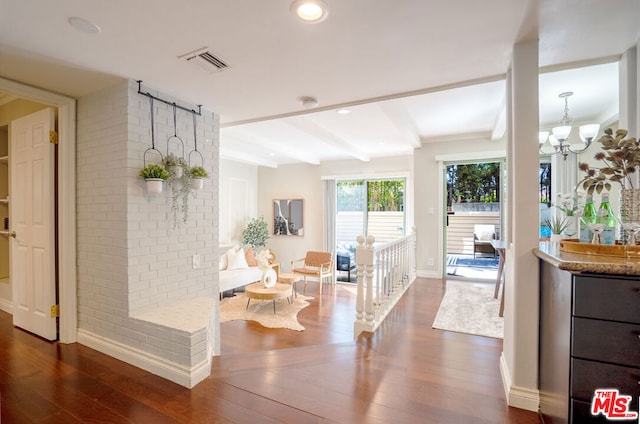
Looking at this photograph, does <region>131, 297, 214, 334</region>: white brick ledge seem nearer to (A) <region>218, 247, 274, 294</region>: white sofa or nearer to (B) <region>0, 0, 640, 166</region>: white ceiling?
(B) <region>0, 0, 640, 166</region>: white ceiling

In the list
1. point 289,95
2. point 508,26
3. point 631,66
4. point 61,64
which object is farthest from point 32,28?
point 631,66

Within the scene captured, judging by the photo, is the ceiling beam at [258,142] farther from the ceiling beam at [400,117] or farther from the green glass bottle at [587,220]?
the green glass bottle at [587,220]

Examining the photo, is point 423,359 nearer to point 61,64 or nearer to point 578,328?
point 578,328

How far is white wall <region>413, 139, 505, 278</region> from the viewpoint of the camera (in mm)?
5355

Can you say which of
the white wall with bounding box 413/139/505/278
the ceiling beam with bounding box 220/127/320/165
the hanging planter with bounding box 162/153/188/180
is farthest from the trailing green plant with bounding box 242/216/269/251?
the hanging planter with bounding box 162/153/188/180

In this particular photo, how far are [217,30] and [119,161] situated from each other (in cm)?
138

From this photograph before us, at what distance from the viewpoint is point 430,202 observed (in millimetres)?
5480

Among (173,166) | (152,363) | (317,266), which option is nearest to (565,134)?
(173,166)

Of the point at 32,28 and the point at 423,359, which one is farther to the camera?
the point at 423,359

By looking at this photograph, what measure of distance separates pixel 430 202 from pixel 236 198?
4502mm

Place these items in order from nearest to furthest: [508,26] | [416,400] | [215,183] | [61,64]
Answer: [508,26] < [416,400] < [61,64] < [215,183]

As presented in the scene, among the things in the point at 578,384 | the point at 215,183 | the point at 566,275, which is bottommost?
the point at 578,384

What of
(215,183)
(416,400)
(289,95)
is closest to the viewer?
(416,400)

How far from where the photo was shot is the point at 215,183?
3080mm
